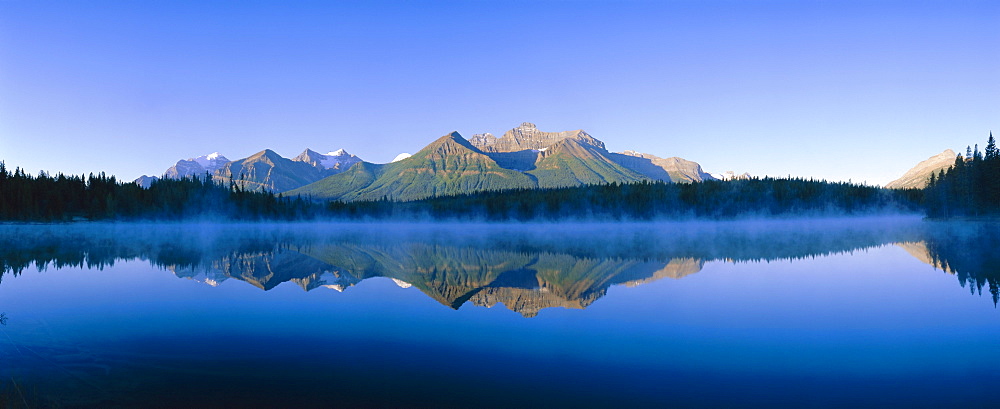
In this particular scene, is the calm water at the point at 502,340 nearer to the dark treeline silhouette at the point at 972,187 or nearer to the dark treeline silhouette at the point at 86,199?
the dark treeline silhouette at the point at 972,187

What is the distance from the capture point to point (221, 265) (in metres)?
47.1

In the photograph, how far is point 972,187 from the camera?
131125mm

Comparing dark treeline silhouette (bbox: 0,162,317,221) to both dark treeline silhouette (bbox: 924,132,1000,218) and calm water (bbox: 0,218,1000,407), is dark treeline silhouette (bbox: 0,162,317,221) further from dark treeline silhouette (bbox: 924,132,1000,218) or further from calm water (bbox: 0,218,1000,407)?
dark treeline silhouette (bbox: 924,132,1000,218)

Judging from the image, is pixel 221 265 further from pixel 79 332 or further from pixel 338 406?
pixel 338 406

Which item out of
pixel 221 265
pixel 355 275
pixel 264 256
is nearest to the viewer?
pixel 355 275

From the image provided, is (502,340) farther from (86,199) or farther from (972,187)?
(86,199)

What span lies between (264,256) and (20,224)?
140 metres

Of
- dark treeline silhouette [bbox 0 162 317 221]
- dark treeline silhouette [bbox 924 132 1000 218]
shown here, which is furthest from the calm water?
dark treeline silhouette [bbox 0 162 317 221]

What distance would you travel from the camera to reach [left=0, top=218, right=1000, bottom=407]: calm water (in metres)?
14.3

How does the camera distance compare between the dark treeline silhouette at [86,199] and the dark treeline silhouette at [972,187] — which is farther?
the dark treeline silhouette at [86,199]

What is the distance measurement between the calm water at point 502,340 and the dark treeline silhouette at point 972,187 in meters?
120

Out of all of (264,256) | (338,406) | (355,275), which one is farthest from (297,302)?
(264,256)

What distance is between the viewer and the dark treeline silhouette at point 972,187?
125m

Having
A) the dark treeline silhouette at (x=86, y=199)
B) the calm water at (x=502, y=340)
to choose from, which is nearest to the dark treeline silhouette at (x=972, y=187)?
the calm water at (x=502, y=340)
